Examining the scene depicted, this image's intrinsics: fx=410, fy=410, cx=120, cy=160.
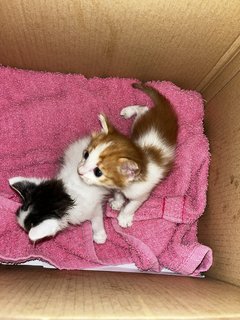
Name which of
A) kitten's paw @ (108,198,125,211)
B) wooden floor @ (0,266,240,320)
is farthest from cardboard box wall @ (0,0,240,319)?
kitten's paw @ (108,198,125,211)

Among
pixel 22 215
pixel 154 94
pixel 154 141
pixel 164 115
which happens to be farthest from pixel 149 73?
pixel 22 215

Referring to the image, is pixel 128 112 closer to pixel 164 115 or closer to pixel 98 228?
pixel 164 115

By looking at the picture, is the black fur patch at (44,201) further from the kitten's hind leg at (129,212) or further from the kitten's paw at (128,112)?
the kitten's paw at (128,112)

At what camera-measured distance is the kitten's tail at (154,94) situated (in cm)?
191

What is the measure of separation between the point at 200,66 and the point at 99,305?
1.19 m

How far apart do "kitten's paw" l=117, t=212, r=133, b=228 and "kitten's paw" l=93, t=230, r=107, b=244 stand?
0.30ft

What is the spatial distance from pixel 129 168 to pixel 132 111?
53cm

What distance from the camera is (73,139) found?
203cm

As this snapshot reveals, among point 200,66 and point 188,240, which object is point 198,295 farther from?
point 200,66

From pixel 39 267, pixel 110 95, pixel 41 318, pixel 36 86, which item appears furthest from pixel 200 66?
pixel 41 318

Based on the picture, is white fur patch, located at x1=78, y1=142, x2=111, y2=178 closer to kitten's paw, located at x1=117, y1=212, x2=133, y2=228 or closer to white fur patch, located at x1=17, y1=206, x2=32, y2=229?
white fur patch, located at x1=17, y1=206, x2=32, y2=229

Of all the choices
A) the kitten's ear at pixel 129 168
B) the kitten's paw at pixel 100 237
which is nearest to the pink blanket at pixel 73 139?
the kitten's paw at pixel 100 237

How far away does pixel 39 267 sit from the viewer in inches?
73.2

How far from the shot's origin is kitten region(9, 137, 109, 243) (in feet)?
4.97
